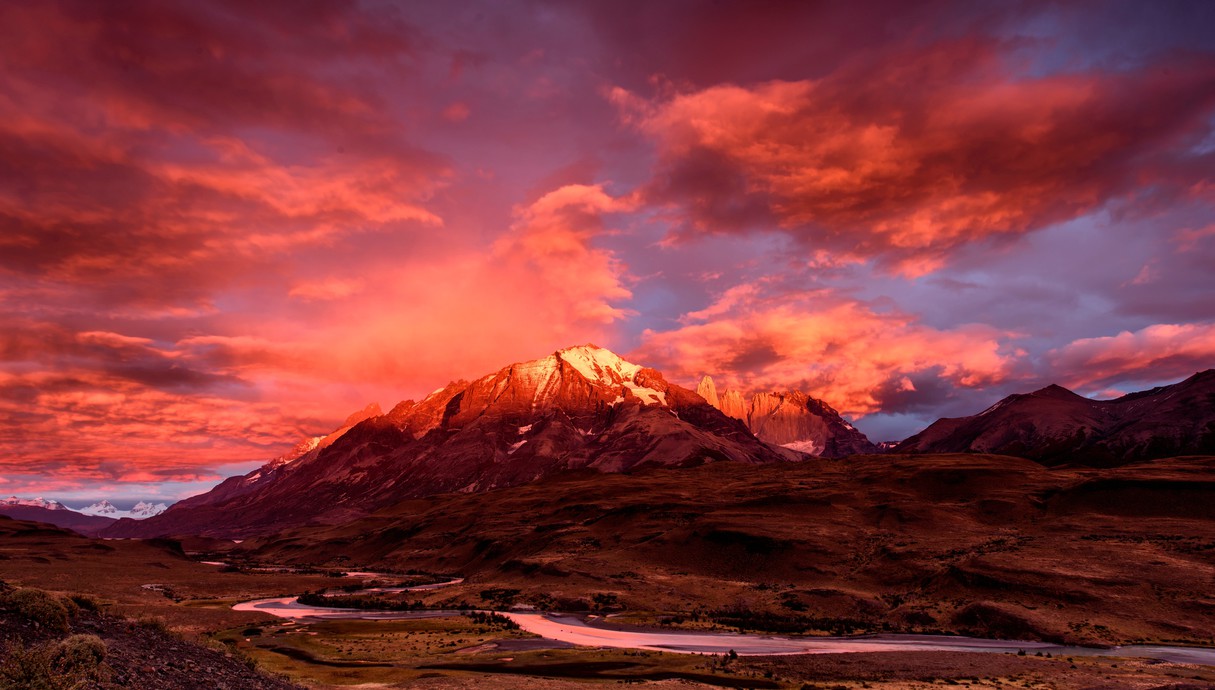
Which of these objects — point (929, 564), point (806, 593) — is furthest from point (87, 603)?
point (929, 564)

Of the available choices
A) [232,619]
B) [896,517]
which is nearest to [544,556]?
[232,619]

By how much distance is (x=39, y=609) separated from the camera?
33.6 m

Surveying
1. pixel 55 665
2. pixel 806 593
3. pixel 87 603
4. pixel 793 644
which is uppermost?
pixel 87 603

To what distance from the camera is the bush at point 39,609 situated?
3297cm

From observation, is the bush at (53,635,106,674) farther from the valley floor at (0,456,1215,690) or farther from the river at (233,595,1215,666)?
the river at (233,595,1215,666)

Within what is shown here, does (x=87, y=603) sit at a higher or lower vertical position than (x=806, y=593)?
higher

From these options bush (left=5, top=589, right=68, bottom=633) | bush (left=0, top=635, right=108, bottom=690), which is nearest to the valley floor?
bush (left=5, top=589, right=68, bottom=633)

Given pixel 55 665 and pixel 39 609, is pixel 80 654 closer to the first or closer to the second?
pixel 55 665

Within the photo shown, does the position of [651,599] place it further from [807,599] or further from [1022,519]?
[1022,519]

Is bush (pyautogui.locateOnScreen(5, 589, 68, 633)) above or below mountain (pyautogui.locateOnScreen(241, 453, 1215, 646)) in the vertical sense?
above

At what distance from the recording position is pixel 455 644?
82.4 meters

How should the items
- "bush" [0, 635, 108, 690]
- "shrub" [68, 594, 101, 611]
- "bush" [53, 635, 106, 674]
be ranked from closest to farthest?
"bush" [0, 635, 108, 690], "bush" [53, 635, 106, 674], "shrub" [68, 594, 101, 611]

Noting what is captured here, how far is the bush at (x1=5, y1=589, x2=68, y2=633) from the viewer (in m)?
33.0

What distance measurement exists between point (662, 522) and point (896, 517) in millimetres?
61990
